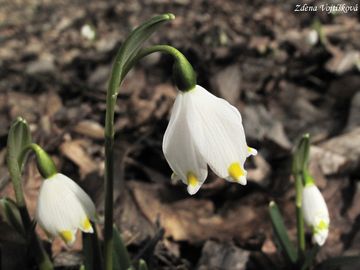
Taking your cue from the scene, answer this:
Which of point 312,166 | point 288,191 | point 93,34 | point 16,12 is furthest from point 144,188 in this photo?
point 16,12

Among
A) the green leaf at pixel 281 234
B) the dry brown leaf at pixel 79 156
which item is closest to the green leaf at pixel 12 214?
the dry brown leaf at pixel 79 156

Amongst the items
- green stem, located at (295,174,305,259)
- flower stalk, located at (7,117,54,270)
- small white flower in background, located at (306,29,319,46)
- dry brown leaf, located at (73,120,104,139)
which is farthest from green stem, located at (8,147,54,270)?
small white flower in background, located at (306,29,319,46)

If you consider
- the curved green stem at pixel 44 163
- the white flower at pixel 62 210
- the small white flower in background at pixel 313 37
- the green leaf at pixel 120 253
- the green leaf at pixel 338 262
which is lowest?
the green leaf at pixel 338 262

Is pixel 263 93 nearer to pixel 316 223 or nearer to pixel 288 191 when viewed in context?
pixel 288 191

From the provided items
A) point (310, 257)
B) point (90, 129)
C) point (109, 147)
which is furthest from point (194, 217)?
point (109, 147)

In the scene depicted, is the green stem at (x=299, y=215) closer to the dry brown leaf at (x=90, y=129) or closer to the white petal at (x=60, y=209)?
the white petal at (x=60, y=209)

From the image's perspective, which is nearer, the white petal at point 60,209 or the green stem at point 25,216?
the white petal at point 60,209

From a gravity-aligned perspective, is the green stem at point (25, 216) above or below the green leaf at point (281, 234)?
above
